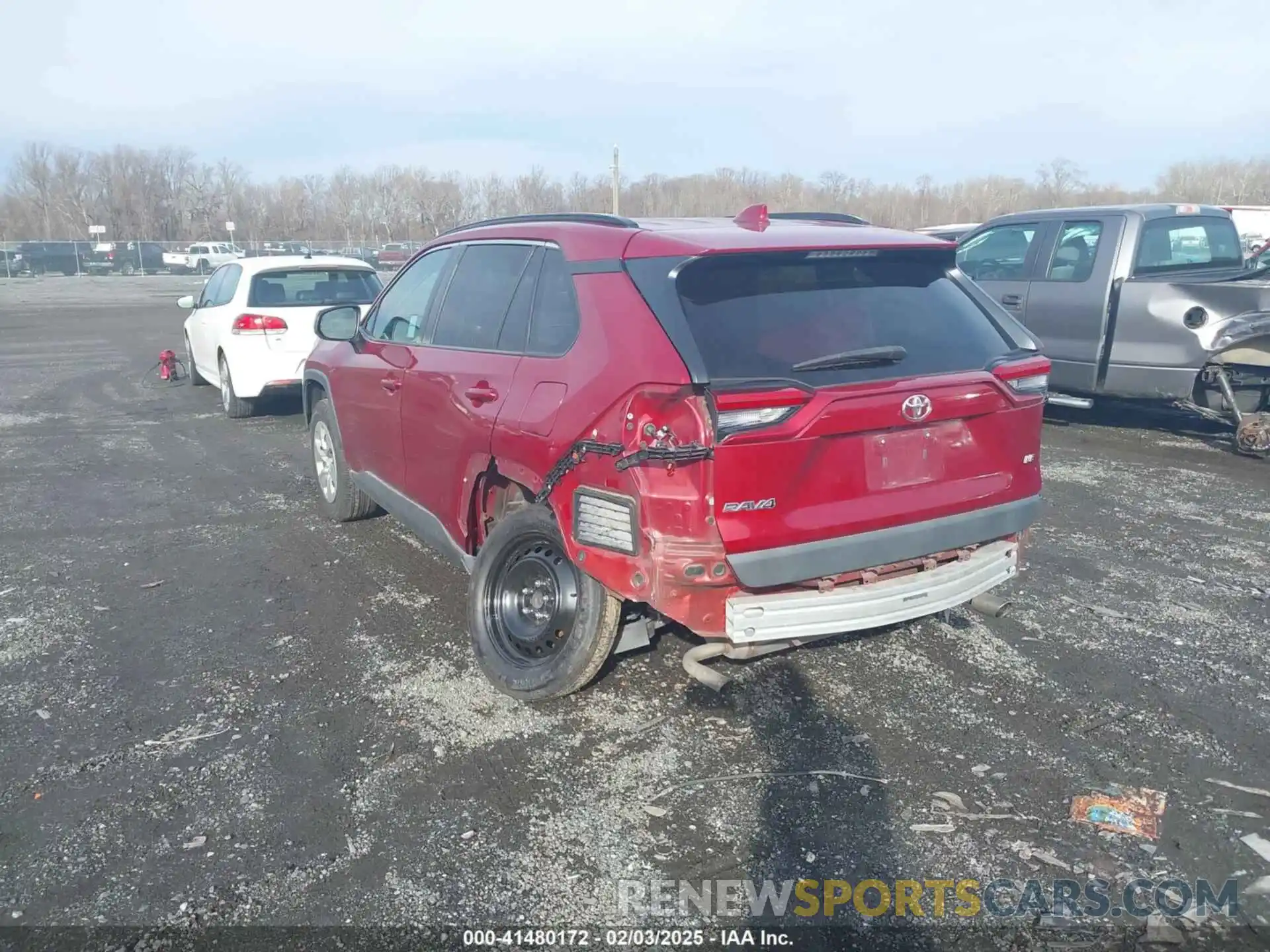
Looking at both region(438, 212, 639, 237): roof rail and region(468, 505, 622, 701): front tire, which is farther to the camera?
region(438, 212, 639, 237): roof rail

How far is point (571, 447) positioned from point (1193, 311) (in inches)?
259

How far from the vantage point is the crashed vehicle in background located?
300 inches

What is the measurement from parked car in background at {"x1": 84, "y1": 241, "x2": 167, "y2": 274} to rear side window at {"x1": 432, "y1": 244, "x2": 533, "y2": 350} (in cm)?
5446

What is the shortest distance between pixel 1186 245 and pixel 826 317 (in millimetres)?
6862

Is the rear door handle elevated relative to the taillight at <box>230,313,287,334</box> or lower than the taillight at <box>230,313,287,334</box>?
elevated

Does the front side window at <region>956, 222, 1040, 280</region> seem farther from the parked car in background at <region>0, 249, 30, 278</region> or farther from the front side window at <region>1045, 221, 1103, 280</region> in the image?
the parked car in background at <region>0, 249, 30, 278</region>

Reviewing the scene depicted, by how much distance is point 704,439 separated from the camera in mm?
3035

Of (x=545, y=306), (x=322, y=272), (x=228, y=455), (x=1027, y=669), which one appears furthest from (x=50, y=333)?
(x=1027, y=669)

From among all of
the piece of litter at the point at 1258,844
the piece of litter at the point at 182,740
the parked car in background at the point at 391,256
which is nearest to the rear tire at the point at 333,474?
the piece of litter at the point at 182,740

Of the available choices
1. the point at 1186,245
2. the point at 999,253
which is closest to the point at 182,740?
the point at 999,253

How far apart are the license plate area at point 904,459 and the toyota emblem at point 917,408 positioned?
0.21ft

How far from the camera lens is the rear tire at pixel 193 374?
12.1m

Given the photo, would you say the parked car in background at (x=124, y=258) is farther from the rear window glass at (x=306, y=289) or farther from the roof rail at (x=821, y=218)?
the roof rail at (x=821, y=218)

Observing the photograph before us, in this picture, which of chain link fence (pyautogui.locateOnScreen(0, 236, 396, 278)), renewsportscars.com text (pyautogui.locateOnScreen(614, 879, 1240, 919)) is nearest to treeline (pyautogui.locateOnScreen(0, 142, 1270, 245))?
chain link fence (pyautogui.locateOnScreen(0, 236, 396, 278))
